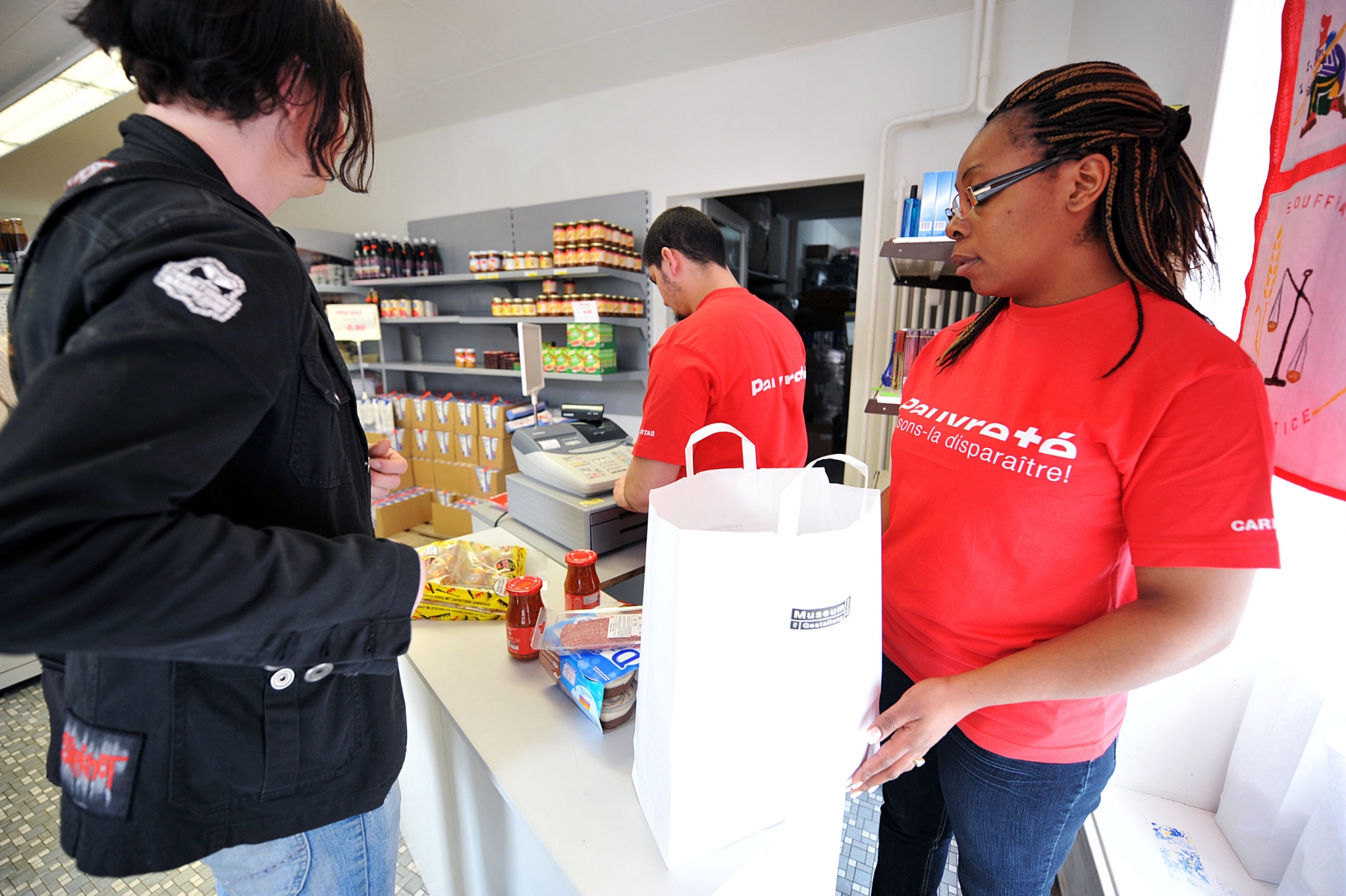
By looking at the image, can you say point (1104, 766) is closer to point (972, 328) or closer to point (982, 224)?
point (972, 328)

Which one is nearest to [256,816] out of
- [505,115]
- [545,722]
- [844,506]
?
[545,722]

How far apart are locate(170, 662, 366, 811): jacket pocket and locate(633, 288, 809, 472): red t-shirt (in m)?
0.97

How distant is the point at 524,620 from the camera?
128 cm

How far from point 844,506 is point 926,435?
231mm

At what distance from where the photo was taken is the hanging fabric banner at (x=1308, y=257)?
0.80 m

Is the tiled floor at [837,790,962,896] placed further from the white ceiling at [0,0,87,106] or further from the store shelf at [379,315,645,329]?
the white ceiling at [0,0,87,106]

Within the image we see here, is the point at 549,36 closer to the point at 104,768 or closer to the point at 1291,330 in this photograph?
the point at 1291,330

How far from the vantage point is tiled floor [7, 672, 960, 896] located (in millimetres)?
1674

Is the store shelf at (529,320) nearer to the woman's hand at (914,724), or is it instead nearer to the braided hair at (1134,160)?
the braided hair at (1134,160)

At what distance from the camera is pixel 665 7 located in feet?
8.81

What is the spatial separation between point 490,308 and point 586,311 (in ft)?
4.85

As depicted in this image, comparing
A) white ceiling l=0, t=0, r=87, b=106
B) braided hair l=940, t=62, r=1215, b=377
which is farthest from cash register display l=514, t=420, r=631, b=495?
white ceiling l=0, t=0, r=87, b=106

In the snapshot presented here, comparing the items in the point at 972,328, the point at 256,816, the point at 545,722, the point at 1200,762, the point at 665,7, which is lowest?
the point at 1200,762

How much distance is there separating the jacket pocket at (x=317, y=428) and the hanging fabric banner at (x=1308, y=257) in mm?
1350
